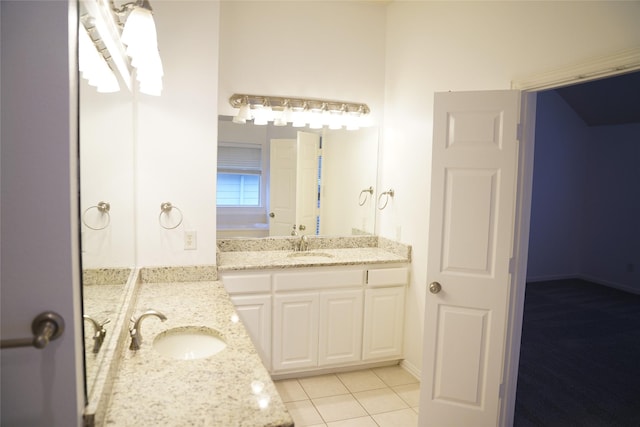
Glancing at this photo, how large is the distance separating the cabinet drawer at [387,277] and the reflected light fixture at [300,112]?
126 centimetres

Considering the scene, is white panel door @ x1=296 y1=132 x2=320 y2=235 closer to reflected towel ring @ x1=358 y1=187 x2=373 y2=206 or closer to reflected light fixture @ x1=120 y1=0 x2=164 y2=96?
reflected towel ring @ x1=358 y1=187 x2=373 y2=206

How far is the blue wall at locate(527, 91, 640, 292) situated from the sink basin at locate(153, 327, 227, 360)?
555 cm

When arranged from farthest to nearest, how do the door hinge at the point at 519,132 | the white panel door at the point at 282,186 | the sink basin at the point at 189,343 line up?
the white panel door at the point at 282,186
the door hinge at the point at 519,132
the sink basin at the point at 189,343

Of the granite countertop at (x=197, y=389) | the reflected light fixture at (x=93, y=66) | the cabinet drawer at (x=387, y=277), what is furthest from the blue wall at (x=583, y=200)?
the reflected light fixture at (x=93, y=66)

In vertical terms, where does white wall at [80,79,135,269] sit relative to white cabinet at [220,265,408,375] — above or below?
above

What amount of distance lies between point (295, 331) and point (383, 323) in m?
0.73

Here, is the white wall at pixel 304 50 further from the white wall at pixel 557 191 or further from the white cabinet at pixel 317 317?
the white wall at pixel 557 191

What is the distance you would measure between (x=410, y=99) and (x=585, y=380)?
252 cm

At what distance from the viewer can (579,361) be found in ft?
11.8

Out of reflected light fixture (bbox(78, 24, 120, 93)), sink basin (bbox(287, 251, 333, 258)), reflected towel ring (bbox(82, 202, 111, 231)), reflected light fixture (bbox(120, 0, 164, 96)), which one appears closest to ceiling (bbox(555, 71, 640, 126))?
sink basin (bbox(287, 251, 333, 258))

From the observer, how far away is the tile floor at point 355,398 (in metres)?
2.76

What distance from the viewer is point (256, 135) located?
352cm

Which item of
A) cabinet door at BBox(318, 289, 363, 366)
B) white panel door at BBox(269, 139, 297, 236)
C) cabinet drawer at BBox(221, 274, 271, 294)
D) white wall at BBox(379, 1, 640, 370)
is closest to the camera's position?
white wall at BBox(379, 1, 640, 370)

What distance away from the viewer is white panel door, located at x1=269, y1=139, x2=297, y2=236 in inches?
144
